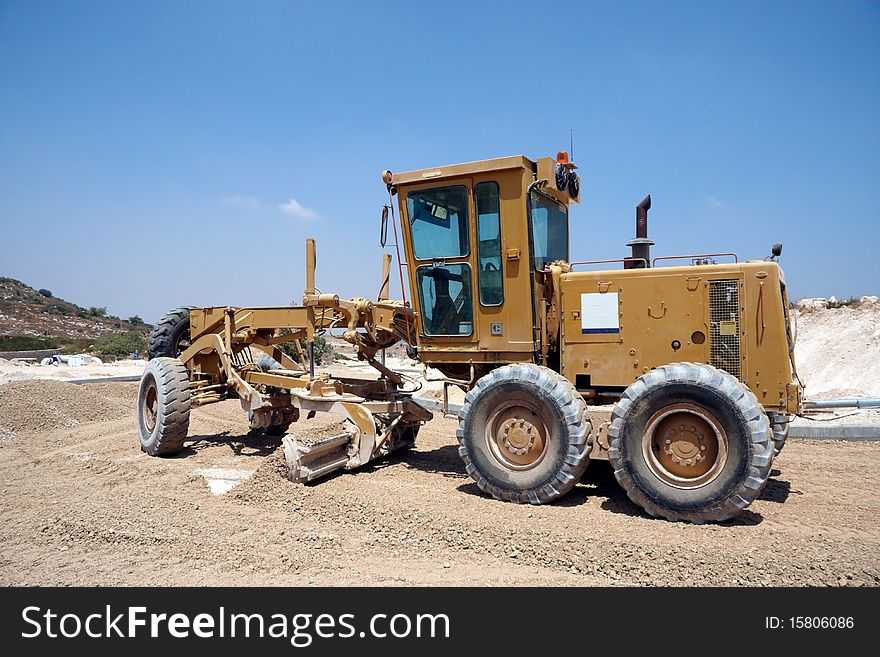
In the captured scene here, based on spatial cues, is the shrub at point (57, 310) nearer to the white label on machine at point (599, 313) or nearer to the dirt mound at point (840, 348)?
the dirt mound at point (840, 348)

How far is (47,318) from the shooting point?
155 feet

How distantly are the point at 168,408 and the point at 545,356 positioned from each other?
4900mm

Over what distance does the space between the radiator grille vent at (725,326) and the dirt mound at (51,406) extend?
10.2 meters

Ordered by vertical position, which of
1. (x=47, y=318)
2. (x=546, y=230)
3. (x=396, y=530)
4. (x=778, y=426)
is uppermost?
(x=47, y=318)

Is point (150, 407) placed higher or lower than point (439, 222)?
lower

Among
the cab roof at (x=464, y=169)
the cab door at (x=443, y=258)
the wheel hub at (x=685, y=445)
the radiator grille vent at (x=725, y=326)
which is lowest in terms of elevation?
the wheel hub at (x=685, y=445)

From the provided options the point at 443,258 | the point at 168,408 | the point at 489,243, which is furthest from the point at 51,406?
the point at 489,243

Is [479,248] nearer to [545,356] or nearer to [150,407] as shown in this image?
[545,356]

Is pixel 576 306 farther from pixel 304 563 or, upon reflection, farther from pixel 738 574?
pixel 304 563

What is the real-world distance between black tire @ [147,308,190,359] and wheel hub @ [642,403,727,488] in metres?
7.11

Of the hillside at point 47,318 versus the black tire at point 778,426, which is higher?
the hillside at point 47,318

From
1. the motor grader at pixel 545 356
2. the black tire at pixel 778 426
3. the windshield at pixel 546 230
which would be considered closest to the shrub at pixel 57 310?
the motor grader at pixel 545 356

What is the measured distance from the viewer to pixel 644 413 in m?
5.27

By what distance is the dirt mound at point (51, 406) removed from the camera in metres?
10.1
